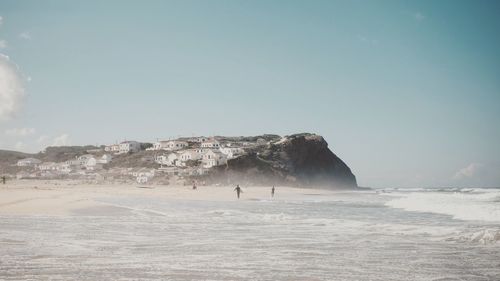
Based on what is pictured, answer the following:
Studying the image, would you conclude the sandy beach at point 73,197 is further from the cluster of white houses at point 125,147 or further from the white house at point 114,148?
the white house at point 114,148

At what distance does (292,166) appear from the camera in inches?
4727

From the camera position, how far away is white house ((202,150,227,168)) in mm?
105319

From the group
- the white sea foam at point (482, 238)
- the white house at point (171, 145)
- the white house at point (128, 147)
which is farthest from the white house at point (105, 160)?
the white sea foam at point (482, 238)

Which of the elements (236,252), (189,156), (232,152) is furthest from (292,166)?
(236,252)

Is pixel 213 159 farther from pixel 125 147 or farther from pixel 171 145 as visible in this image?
pixel 125 147

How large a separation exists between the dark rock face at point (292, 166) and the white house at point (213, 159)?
9.72 ft

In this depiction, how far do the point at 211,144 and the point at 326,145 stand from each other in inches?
1559

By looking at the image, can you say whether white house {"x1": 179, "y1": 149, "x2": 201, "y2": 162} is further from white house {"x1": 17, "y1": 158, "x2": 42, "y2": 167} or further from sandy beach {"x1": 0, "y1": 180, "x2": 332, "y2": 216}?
sandy beach {"x1": 0, "y1": 180, "x2": 332, "y2": 216}

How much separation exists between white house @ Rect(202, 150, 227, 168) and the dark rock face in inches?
117

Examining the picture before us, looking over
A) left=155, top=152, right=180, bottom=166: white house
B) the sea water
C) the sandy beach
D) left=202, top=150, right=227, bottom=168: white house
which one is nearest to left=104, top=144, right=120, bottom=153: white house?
left=155, top=152, right=180, bottom=166: white house

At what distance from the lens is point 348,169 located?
149125mm

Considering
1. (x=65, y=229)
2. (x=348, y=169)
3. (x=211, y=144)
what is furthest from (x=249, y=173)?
(x=65, y=229)

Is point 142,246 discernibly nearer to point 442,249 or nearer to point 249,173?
point 442,249

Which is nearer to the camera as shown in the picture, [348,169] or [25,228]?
[25,228]
